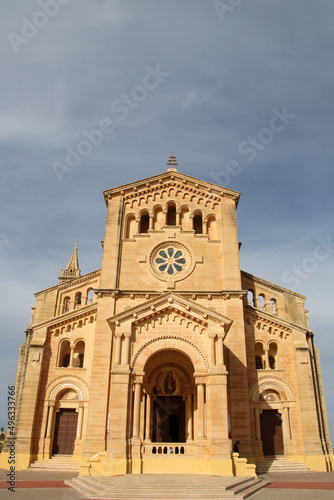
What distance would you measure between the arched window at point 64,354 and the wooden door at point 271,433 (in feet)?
49.3

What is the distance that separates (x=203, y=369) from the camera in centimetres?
2212

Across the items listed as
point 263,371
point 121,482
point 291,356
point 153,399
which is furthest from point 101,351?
point 291,356

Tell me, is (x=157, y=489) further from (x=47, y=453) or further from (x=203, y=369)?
(x=47, y=453)

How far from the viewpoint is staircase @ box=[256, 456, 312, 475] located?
25.5 m

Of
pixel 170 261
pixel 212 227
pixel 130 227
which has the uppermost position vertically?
pixel 212 227

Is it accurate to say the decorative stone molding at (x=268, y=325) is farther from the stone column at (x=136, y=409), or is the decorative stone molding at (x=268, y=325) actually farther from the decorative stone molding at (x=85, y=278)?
the decorative stone molding at (x=85, y=278)

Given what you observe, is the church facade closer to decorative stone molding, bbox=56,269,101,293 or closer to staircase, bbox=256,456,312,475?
decorative stone molding, bbox=56,269,101,293

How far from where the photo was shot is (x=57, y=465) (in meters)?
25.6

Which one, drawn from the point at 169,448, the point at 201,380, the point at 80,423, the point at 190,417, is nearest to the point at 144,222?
the point at 201,380

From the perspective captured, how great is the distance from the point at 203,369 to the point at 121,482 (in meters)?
7.05

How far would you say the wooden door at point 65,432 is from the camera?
1062 inches

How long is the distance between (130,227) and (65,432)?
52.2ft

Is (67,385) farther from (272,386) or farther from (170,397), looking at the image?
(272,386)

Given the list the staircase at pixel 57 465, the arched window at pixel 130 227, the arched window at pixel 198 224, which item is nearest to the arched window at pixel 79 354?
the staircase at pixel 57 465
